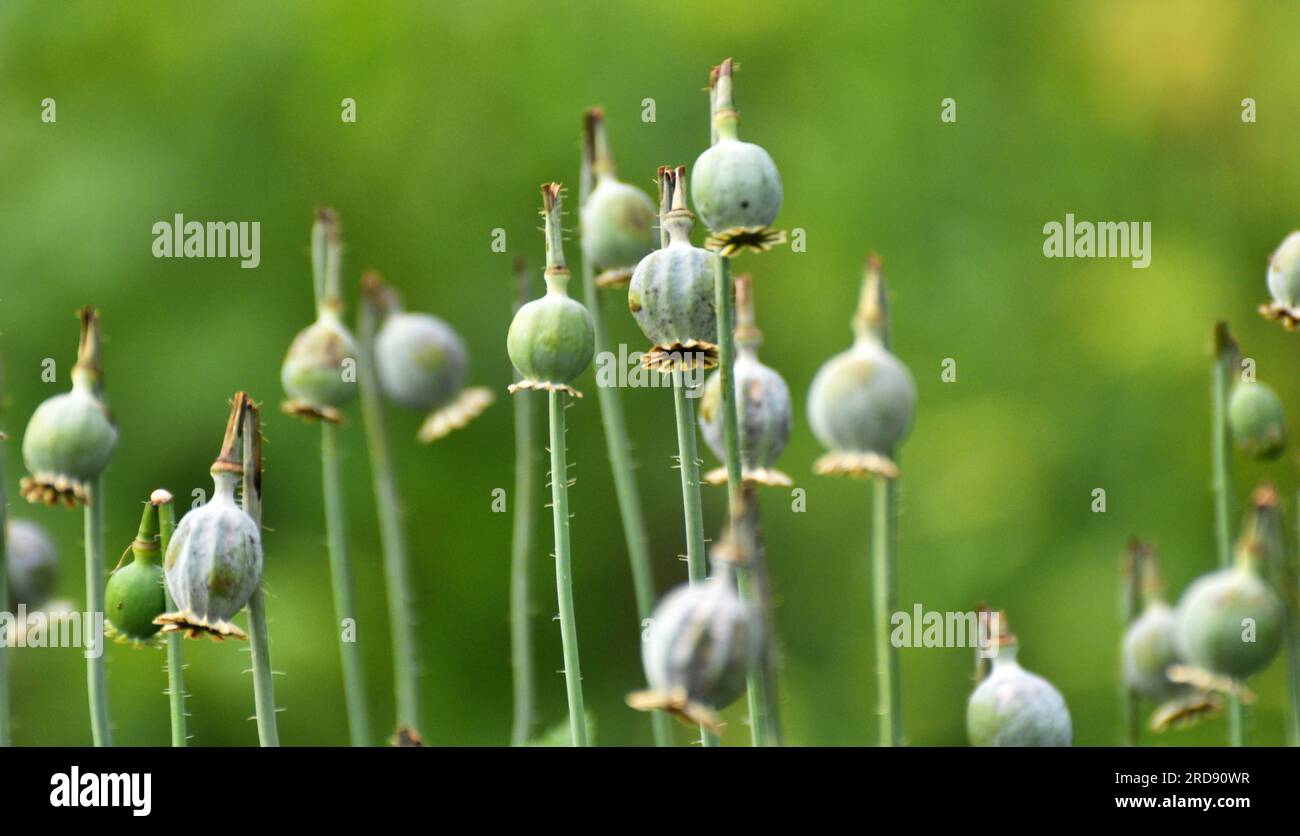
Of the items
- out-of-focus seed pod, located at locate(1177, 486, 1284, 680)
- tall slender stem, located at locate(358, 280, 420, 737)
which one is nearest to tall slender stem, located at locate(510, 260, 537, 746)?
tall slender stem, located at locate(358, 280, 420, 737)

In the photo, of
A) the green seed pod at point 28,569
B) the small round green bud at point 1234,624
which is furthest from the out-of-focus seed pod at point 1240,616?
the green seed pod at point 28,569

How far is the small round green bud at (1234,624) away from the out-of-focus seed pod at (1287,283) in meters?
0.20

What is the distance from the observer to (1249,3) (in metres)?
2.66

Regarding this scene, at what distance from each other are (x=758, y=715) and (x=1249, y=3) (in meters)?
2.25

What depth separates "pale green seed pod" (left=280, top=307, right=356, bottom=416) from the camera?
129 cm

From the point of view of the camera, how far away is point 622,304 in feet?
8.58

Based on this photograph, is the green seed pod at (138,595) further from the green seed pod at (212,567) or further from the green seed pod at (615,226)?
the green seed pod at (615,226)

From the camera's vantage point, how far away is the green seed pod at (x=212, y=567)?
921 mm

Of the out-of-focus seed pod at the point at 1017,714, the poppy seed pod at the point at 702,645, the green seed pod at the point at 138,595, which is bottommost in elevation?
the out-of-focus seed pod at the point at 1017,714

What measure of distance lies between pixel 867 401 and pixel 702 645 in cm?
36

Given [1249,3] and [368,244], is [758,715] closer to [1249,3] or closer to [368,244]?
[368,244]

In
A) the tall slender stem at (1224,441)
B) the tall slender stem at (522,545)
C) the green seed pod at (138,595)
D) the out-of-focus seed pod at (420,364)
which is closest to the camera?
the green seed pod at (138,595)

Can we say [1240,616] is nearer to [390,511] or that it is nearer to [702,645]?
[702,645]

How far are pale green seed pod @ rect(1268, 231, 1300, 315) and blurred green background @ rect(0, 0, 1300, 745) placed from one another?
1.37 metres
